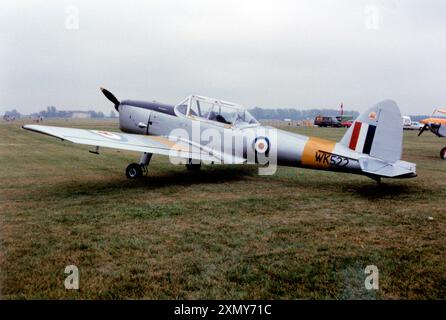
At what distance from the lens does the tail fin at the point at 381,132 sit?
7586 mm

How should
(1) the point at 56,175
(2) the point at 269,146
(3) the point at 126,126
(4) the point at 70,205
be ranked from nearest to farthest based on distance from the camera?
(4) the point at 70,205, (2) the point at 269,146, (1) the point at 56,175, (3) the point at 126,126

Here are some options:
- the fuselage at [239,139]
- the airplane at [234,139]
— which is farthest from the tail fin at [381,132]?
the fuselage at [239,139]

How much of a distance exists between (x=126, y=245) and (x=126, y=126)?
7.03 metres

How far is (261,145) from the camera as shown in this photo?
9.18 metres

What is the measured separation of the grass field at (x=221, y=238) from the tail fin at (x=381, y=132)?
91 centimetres

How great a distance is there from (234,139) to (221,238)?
4.95 m

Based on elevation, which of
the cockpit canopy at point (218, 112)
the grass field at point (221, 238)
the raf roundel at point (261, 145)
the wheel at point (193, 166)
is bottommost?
the grass field at point (221, 238)

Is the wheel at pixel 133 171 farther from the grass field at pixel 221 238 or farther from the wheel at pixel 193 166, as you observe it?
the wheel at pixel 193 166

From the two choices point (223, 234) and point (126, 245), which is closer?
point (126, 245)

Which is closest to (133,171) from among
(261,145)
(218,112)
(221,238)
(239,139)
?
(218,112)

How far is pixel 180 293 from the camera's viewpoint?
336cm

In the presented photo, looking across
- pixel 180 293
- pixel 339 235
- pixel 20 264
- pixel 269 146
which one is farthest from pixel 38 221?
pixel 269 146

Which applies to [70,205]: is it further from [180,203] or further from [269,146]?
[269,146]

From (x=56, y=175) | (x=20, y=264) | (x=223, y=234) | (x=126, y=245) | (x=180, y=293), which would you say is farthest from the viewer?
(x=56, y=175)
